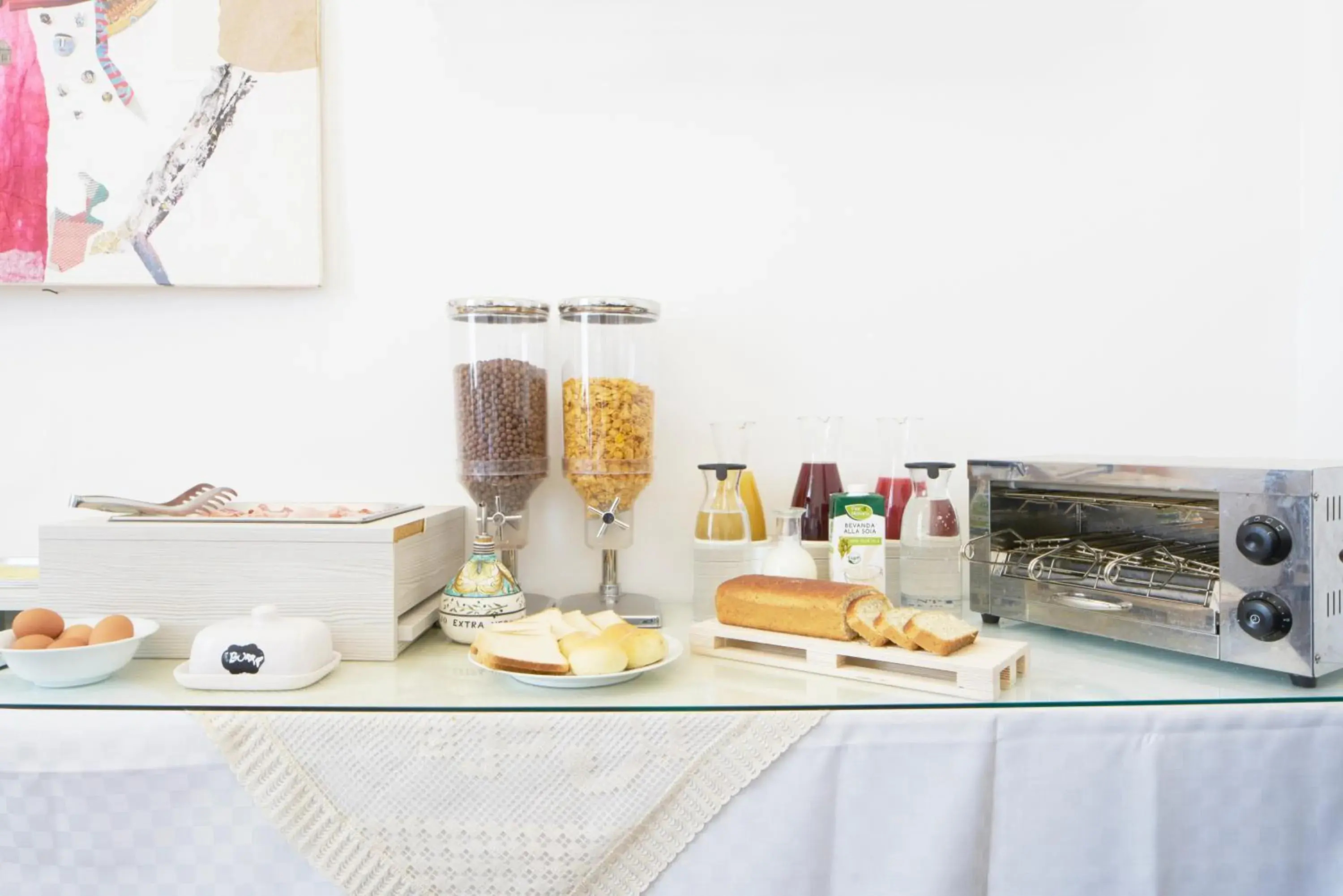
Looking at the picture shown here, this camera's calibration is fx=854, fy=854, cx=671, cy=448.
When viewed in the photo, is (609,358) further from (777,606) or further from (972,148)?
(972,148)

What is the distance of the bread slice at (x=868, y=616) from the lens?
1.01 meters

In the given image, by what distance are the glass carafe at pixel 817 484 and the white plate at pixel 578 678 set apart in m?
0.41

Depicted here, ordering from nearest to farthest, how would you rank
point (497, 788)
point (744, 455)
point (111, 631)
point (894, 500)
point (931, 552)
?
point (497, 788) → point (111, 631) → point (931, 552) → point (894, 500) → point (744, 455)

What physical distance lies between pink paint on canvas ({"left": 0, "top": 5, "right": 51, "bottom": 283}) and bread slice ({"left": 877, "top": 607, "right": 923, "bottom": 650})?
4.85 feet

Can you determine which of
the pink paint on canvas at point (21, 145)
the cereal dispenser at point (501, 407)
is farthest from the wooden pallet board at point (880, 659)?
the pink paint on canvas at point (21, 145)

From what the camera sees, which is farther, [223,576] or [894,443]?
[894,443]

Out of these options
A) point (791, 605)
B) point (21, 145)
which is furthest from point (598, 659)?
point (21, 145)

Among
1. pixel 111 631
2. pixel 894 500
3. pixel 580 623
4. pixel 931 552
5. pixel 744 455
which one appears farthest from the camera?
pixel 744 455

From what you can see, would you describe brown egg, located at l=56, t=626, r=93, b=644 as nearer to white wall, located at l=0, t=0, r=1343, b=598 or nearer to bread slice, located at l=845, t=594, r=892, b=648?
white wall, located at l=0, t=0, r=1343, b=598

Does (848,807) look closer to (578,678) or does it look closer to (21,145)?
(578,678)

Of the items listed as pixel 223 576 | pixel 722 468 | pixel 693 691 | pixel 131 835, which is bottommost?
pixel 131 835

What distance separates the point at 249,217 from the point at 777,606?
1083 millimetres

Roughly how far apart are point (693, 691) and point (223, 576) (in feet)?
2.07

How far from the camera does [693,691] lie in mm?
963
